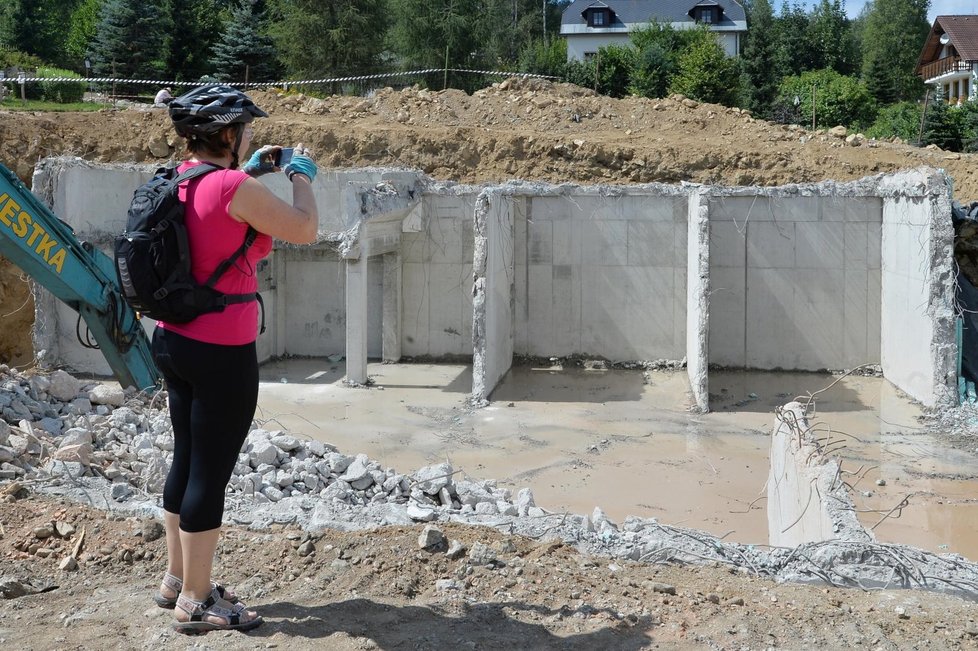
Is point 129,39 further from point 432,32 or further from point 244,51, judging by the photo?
point 432,32

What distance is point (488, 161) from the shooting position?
1853cm

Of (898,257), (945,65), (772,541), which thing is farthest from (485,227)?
(945,65)

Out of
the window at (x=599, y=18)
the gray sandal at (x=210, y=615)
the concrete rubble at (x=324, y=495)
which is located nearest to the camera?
the gray sandal at (x=210, y=615)

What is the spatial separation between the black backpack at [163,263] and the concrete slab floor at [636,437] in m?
5.27

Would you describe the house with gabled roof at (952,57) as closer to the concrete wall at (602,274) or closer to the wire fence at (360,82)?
the wire fence at (360,82)

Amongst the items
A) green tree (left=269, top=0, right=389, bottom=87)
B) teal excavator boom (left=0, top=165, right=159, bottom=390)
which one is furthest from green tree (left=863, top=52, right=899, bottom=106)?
teal excavator boom (left=0, top=165, right=159, bottom=390)

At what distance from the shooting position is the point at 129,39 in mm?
29234

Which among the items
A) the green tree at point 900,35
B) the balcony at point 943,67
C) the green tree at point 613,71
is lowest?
the green tree at point 613,71

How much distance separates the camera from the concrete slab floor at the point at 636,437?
8.27 m

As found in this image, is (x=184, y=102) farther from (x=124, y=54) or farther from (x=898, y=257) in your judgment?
(x=124, y=54)

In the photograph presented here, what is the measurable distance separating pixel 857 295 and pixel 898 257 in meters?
1.11

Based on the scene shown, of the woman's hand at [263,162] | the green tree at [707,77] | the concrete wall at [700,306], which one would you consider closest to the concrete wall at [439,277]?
the concrete wall at [700,306]

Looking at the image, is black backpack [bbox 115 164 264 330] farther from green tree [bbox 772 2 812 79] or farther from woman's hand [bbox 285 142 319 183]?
green tree [bbox 772 2 812 79]

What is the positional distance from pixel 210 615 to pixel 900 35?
53064 mm
